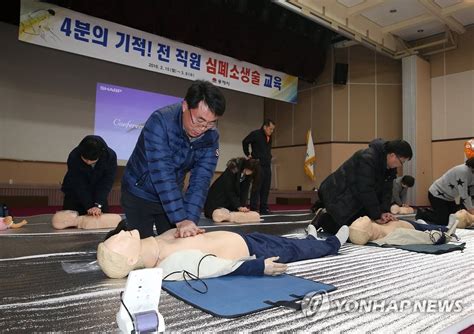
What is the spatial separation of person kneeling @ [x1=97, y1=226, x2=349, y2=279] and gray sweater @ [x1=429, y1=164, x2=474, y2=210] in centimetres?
225

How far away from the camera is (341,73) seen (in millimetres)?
6996

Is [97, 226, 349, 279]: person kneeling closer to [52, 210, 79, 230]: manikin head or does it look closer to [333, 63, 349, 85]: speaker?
[52, 210, 79, 230]: manikin head

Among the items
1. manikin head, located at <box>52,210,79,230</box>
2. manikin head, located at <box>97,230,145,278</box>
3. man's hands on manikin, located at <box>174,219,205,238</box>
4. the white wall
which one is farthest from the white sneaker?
the white wall

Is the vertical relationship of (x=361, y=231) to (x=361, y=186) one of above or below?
below

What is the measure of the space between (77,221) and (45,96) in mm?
3242

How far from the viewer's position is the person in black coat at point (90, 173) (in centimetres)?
247

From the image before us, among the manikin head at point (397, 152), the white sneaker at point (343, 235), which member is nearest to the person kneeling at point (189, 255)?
the white sneaker at point (343, 235)

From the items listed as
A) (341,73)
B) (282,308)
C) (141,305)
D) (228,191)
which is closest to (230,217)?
(228,191)

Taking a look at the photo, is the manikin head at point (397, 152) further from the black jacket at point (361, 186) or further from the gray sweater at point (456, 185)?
the gray sweater at point (456, 185)

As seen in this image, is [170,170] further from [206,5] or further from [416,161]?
[416,161]

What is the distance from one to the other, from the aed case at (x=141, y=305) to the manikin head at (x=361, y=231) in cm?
157

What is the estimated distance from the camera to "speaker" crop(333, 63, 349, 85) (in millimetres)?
6996

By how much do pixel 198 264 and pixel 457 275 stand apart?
1.04 m

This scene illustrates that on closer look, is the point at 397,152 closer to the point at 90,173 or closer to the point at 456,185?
the point at 456,185
